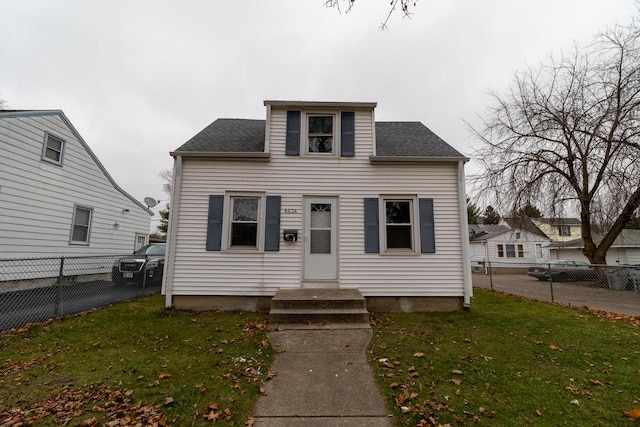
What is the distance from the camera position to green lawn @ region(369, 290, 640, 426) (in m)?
2.72

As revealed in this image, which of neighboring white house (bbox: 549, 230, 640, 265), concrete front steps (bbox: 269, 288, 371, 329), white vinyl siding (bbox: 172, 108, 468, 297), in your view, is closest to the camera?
concrete front steps (bbox: 269, 288, 371, 329)

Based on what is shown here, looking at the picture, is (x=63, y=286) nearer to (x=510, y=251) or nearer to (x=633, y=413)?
(x=633, y=413)

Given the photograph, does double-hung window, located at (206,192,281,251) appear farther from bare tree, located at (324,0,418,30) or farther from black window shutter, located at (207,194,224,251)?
bare tree, located at (324,0,418,30)

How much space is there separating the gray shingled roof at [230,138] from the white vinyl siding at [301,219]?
1.34 ft

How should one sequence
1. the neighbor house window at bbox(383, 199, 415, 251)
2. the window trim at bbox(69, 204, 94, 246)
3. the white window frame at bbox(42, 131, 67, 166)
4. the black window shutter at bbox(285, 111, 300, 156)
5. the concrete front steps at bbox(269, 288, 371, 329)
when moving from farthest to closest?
the window trim at bbox(69, 204, 94, 246) → the white window frame at bbox(42, 131, 67, 166) → the black window shutter at bbox(285, 111, 300, 156) → the neighbor house window at bbox(383, 199, 415, 251) → the concrete front steps at bbox(269, 288, 371, 329)

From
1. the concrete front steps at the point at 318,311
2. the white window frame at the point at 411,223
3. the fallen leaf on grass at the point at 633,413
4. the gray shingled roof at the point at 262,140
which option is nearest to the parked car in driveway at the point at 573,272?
the white window frame at the point at 411,223

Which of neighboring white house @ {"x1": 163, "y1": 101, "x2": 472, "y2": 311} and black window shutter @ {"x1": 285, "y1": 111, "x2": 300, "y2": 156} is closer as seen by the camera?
neighboring white house @ {"x1": 163, "y1": 101, "x2": 472, "y2": 311}

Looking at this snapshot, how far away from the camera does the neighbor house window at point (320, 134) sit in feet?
23.3

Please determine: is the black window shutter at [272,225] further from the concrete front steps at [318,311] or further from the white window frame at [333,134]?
the white window frame at [333,134]

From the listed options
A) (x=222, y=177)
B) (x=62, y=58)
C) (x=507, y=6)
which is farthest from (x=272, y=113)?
(x=62, y=58)

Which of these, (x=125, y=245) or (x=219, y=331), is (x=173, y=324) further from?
(x=125, y=245)

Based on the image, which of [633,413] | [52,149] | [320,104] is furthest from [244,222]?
[52,149]

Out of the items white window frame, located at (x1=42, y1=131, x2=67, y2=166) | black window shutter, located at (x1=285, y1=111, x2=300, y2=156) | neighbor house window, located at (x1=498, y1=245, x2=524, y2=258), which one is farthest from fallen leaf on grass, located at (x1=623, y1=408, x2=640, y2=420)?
neighbor house window, located at (x1=498, y1=245, x2=524, y2=258)

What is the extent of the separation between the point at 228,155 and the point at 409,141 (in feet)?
16.2
